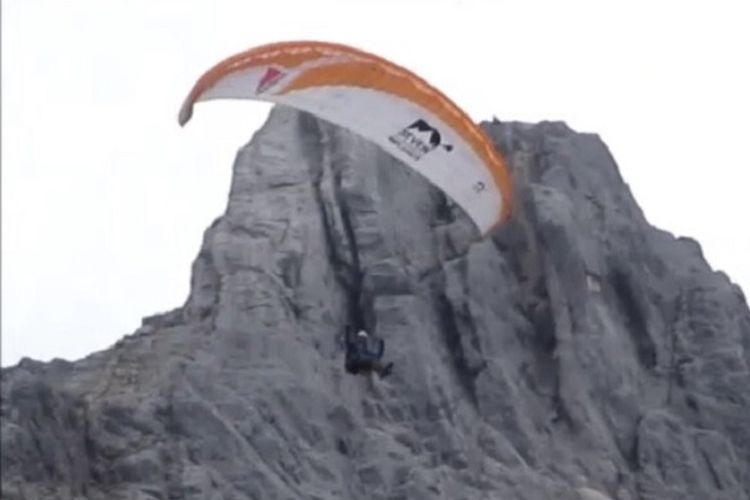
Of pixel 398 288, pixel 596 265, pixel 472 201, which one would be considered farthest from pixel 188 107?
pixel 596 265

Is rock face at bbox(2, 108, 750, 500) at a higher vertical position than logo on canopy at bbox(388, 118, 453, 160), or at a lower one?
lower

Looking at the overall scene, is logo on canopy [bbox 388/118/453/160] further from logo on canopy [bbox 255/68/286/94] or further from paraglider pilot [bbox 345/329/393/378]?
paraglider pilot [bbox 345/329/393/378]

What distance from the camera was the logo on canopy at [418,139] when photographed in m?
51.7

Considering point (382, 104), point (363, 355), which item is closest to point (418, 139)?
point (382, 104)

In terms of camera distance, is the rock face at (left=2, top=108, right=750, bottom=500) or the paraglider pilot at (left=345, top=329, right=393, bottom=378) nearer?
the paraglider pilot at (left=345, top=329, right=393, bottom=378)

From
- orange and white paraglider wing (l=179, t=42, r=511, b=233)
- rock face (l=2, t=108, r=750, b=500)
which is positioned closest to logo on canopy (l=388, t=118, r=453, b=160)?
orange and white paraglider wing (l=179, t=42, r=511, b=233)

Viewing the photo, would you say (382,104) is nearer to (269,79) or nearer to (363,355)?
(269,79)

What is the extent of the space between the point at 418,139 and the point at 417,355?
37.0 feet

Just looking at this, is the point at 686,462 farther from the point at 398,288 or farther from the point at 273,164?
the point at 273,164

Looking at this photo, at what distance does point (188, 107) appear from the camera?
1873 inches

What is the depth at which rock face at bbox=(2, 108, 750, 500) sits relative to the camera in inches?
2282

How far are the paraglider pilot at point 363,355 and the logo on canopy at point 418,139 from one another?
616cm

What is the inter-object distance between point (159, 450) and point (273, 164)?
35.5ft

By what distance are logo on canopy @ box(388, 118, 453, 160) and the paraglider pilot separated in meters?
6.16
